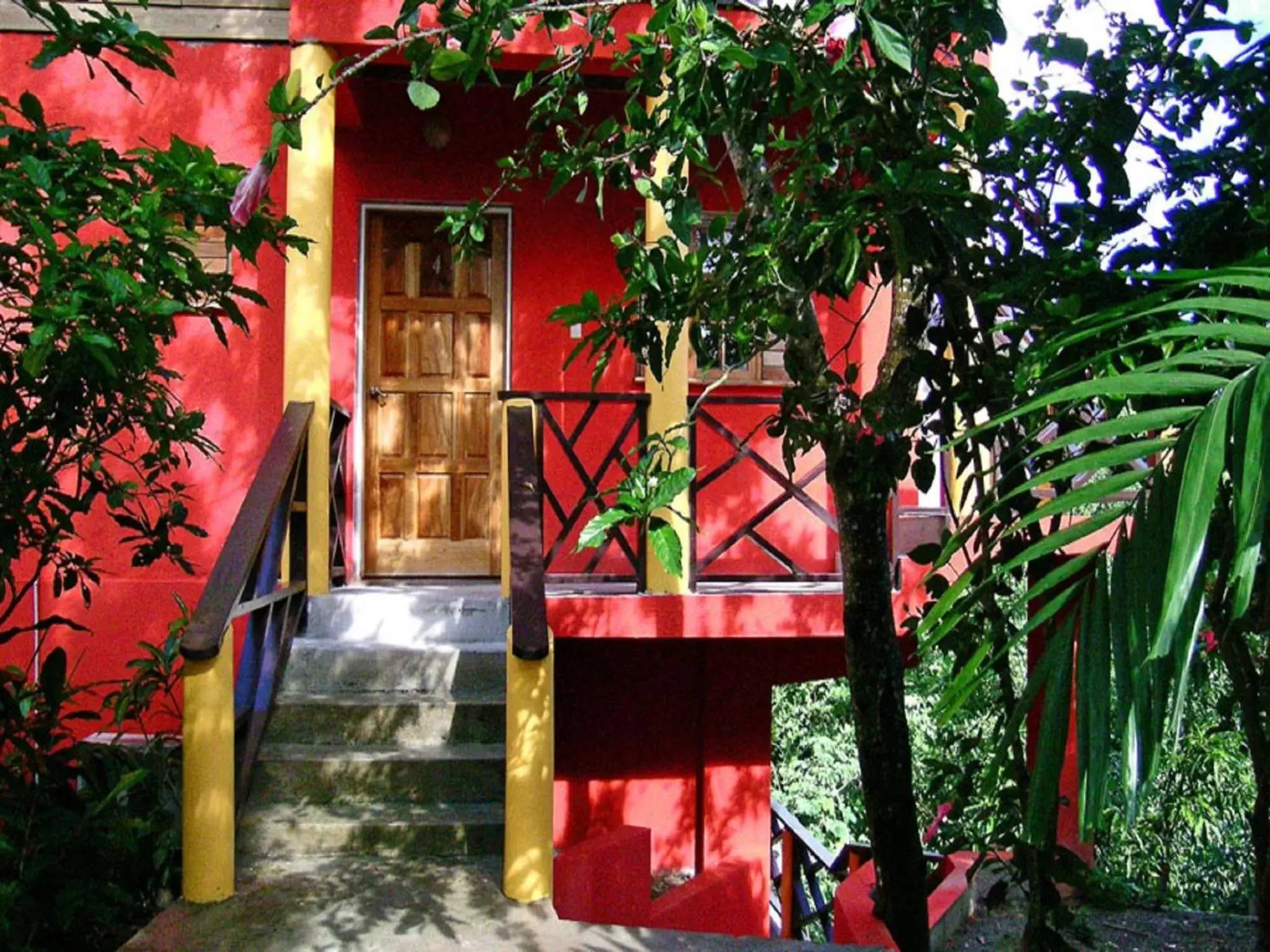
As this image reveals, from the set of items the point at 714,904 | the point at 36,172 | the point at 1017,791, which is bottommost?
the point at 714,904

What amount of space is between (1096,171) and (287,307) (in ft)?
12.8

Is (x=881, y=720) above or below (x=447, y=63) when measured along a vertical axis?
below

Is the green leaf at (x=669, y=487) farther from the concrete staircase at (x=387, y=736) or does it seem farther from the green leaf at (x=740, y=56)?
the concrete staircase at (x=387, y=736)

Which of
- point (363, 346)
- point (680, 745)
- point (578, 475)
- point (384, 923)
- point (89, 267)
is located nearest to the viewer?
point (89, 267)

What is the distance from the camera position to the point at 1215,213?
2.69 m

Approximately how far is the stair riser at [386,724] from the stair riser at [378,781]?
233mm

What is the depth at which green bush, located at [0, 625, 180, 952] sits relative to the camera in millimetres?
3805

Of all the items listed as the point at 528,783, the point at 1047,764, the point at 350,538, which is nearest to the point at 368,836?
the point at 528,783

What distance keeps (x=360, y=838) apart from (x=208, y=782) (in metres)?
0.60

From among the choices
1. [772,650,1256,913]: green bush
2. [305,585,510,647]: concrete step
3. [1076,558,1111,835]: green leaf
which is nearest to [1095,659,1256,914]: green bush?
[772,650,1256,913]: green bush

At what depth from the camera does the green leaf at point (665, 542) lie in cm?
249

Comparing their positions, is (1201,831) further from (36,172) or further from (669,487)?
(36,172)

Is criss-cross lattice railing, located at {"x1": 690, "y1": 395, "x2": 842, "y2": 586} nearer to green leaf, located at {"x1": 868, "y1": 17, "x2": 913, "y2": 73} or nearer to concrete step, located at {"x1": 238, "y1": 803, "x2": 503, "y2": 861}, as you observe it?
concrete step, located at {"x1": 238, "y1": 803, "x2": 503, "y2": 861}

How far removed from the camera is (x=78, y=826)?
4039 mm
